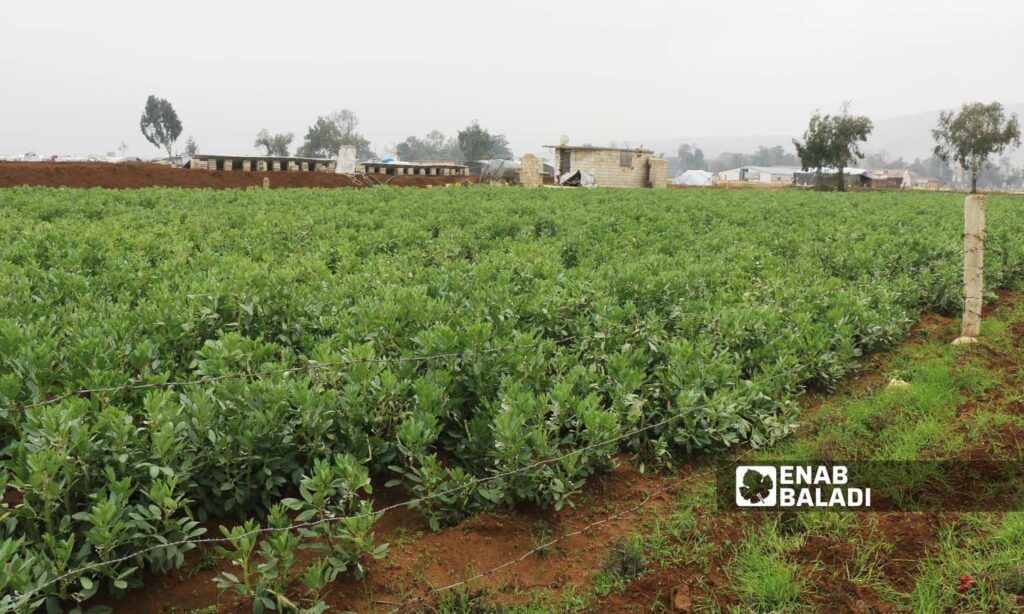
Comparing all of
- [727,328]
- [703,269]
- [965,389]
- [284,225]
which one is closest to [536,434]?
[727,328]

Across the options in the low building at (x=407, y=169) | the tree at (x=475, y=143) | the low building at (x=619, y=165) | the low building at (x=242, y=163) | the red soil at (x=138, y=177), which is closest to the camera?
the red soil at (x=138, y=177)

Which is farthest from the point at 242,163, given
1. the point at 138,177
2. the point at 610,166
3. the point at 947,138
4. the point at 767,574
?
the point at 947,138

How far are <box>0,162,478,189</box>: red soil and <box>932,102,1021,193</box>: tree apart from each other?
61382mm

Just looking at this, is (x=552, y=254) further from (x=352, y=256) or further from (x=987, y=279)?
(x=987, y=279)

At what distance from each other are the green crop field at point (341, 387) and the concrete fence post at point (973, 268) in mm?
683

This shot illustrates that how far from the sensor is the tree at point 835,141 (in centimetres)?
6431

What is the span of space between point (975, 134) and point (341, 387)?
267ft

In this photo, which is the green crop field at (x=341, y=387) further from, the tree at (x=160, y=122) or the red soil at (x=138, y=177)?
the tree at (x=160, y=122)

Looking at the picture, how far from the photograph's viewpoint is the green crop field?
337 centimetres

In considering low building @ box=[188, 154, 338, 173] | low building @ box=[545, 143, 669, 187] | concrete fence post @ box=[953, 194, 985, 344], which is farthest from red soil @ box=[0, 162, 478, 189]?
concrete fence post @ box=[953, 194, 985, 344]

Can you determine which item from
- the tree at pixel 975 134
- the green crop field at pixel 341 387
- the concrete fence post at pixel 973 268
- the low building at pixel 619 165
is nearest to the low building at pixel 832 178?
the tree at pixel 975 134

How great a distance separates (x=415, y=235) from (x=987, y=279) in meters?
10.3

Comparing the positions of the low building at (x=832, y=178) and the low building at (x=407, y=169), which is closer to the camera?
the low building at (x=407, y=169)

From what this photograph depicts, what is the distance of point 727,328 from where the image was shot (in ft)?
21.9
